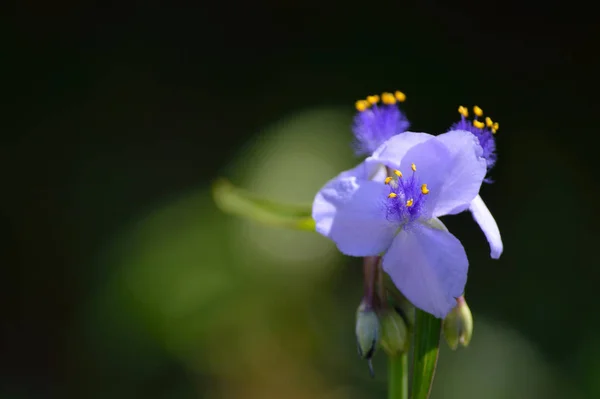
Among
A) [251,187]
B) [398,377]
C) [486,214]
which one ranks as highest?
[486,214]

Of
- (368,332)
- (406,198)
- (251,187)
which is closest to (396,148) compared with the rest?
(406,198)

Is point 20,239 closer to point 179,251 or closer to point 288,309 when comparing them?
point 179,251

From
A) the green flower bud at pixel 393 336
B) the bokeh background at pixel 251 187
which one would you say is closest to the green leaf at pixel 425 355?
the green flower bud at pixel 393 336

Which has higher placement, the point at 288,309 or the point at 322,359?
the point at 288,309

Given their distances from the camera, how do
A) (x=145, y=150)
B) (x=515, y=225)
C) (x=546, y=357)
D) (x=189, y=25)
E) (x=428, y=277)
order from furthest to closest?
(x=189, y=25), (x=145, y=150), (x=515, y=225), (x=546, y=357), (x=428, y=277)

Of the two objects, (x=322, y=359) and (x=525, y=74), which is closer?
(x=322, y=359)

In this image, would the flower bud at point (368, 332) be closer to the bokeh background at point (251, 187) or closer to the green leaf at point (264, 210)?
the green leaf at point (264, 210)

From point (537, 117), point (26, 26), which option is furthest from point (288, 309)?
point (26, 26)

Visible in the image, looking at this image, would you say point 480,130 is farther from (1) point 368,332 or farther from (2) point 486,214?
(1) point 368,332

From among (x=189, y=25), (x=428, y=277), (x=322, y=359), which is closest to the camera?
(x=428, y=277)
